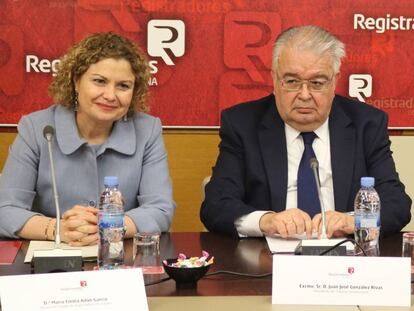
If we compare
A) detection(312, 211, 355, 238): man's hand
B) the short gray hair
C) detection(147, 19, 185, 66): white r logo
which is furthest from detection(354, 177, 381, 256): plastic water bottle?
detection(147, 19, 185, 66): white r logo

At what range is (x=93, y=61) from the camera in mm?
2676

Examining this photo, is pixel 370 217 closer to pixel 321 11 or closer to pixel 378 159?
pixel 378 159

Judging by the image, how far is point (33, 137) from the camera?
264 cm

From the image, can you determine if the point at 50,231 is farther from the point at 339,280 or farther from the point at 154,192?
the point at 339,280

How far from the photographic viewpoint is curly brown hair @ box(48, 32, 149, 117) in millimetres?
2686

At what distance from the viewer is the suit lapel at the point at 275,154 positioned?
2.76 meters

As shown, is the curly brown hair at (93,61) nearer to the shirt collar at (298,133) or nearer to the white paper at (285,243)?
the shirt collar at (298,133)

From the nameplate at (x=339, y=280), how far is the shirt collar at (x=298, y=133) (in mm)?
1080

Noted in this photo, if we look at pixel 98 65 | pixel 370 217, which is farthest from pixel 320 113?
pixel 98 65

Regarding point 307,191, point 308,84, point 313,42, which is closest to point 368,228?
point 307,191

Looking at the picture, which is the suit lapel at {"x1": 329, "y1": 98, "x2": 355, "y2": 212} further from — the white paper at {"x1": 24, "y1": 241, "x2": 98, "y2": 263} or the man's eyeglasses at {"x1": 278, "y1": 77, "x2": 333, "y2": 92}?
the white paper at {"x1": 24, "y1": 241, "x2": 98, "y2": 263}

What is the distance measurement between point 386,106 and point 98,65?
60.5 inches

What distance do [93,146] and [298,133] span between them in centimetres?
77

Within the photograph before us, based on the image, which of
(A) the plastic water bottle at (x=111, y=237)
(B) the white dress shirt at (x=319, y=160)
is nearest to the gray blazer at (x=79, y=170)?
(A) the plastic water bottle at (x=111, y=237)
